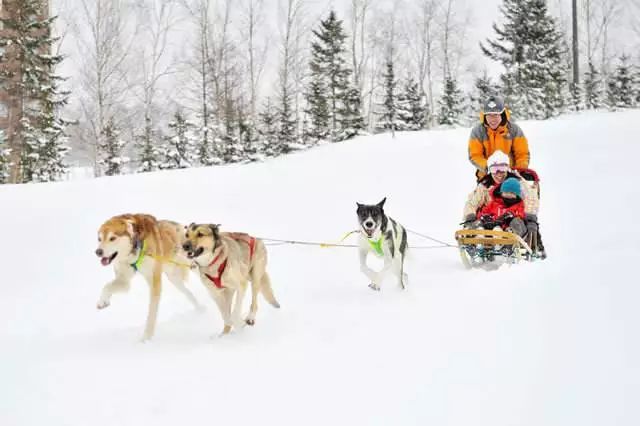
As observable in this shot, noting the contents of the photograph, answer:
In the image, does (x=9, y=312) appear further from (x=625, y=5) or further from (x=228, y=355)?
(x=625, y=5)

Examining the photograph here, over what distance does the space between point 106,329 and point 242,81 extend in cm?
2223

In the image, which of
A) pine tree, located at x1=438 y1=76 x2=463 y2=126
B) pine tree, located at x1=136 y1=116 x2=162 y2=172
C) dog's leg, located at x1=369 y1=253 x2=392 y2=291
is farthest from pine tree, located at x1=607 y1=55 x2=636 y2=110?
dog's leg, located at x1=369 y1=253 x2=392 y2=291

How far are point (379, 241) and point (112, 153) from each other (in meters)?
19.1

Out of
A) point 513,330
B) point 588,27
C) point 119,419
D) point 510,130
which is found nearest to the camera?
point 119,419

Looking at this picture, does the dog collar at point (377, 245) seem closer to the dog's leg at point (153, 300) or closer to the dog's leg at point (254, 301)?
the dog's leg at point (254, 301)

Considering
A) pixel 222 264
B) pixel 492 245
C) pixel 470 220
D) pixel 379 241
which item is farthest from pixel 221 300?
pixel 470 220

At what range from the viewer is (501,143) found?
6172mm

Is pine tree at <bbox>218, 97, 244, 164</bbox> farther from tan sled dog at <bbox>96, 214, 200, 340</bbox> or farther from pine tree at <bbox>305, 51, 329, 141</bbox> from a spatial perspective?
tan sled dog at <bbox>96, 214, 200, 340</bbox>

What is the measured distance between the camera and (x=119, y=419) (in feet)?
7.89

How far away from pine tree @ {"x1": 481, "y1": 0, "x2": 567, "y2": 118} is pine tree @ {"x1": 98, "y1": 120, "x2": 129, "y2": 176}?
18869 millimetres

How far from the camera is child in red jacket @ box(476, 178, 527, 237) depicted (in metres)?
5.52

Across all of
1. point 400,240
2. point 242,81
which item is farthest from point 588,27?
point 400,240

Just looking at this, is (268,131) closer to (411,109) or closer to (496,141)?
(411,109)

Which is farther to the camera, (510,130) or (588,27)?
(588,27)
